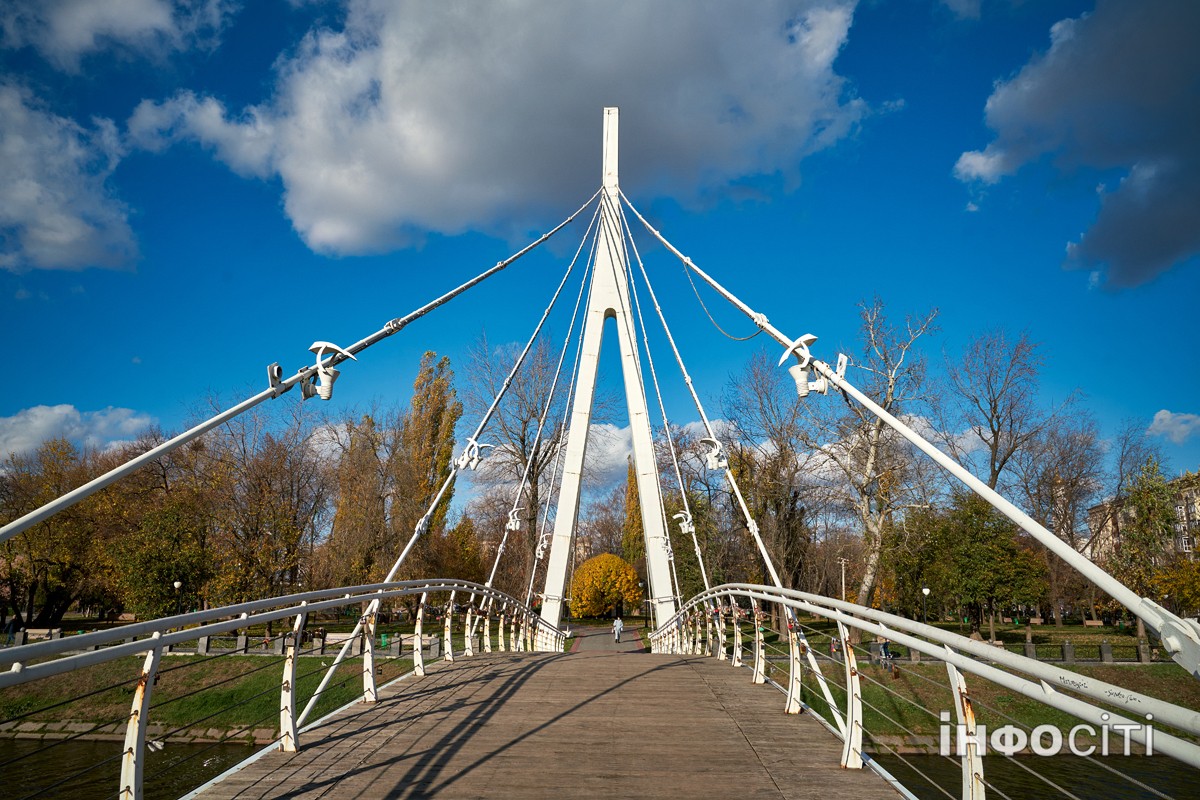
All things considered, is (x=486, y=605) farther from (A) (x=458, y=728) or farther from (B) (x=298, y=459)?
(B) (x=298, y=459)

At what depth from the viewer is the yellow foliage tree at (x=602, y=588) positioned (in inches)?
1606

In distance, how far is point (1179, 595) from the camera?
83.1ft

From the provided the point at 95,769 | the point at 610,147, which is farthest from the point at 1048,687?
the point at 95,769

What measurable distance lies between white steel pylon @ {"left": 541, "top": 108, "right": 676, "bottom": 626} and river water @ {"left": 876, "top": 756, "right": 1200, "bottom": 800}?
6888 mm

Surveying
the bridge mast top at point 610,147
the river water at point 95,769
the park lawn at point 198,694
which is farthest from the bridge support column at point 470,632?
the bridge mast top at point 610,147

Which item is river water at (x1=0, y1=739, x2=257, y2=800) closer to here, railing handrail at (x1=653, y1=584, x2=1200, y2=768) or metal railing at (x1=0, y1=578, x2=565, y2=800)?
metal railing at (x1=0, y1=578, x2=565, y2=800)

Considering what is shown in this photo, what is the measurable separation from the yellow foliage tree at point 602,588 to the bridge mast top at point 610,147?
26149mm

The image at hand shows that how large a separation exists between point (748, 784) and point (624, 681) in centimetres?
384

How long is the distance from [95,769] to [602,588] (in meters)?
26.6

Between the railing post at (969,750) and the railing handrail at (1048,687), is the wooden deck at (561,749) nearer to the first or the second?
the railing post at (969,750)

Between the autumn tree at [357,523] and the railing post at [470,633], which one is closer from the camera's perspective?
the railing post at [470,633]

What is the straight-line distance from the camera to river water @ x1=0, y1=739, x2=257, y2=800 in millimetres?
14898

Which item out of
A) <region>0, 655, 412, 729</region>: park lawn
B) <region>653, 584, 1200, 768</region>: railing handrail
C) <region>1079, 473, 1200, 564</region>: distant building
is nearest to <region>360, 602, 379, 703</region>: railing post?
<region>653, 584, 1200, 768</region>: railing handrail

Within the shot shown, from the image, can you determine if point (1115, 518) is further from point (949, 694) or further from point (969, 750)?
point (969, 750)
